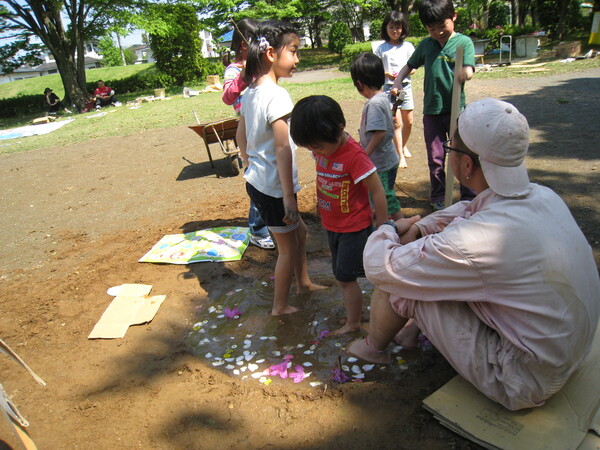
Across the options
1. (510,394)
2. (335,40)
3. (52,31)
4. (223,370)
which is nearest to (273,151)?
(223,370)

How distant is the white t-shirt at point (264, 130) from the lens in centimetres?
270

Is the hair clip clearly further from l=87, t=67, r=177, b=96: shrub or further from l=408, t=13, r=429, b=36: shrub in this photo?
l=408, t=13, r=429, b=36: shrub

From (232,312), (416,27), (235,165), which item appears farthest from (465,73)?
(416,27)

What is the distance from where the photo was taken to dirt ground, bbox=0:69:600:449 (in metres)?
2.22

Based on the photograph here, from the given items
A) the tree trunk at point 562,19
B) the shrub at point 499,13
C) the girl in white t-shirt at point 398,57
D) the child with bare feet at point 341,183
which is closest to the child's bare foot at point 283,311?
the child with bare feet at point 341,183

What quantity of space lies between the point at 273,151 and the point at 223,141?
4463 mm

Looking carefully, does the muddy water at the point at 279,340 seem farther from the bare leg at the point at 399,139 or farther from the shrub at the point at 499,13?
the shrub at the point at 499,13

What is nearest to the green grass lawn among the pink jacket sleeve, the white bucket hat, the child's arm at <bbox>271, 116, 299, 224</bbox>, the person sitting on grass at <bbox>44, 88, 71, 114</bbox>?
→ the person sitting on grass at <bbox>44, 88, 71, 114</bbox>

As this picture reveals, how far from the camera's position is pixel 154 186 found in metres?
6.62

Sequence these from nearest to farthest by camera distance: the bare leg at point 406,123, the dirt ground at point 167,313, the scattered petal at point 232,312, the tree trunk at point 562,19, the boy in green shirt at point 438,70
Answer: the dirt ground at point 167,313 < the scattered petal at point 232,312 < the boy in green shirt at point 438,70 < the bare leg at point 406,123 < the tree trunk at point 562,19

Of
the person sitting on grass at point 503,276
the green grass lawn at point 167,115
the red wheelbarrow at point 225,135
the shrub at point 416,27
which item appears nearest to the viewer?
the person sitting on grass at point 503,276

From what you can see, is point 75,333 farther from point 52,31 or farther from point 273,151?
point 52,31

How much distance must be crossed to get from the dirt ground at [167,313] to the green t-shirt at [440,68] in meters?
1.07

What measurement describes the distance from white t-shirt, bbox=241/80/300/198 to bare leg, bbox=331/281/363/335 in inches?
28.5
